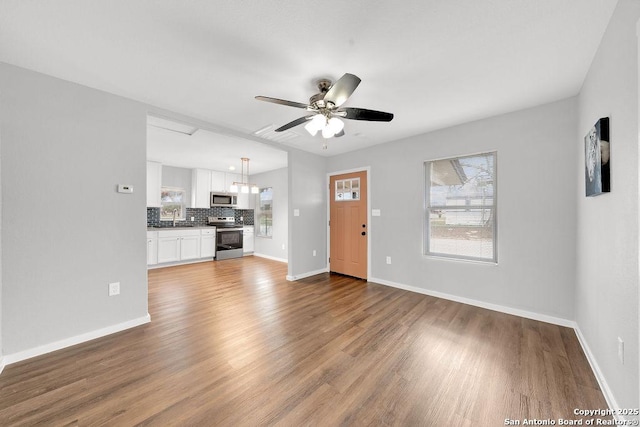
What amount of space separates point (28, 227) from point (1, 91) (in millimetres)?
1135

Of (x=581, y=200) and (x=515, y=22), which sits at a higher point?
(x=515, y=22)

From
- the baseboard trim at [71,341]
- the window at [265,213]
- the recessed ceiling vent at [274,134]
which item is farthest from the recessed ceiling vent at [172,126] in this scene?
the window at [265,213]

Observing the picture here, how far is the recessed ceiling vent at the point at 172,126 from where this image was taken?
3187mm

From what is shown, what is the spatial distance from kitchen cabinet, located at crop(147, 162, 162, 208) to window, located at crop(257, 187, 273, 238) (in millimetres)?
2538

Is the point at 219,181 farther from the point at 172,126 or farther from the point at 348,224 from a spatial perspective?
the point at 348,224

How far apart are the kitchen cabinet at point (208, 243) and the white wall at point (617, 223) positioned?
6.78 m

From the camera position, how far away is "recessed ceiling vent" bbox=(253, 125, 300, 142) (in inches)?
134

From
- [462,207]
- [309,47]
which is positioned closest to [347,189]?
[462,207]

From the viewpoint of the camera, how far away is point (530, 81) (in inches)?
86.0

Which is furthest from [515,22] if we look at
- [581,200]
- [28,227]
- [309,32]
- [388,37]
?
[28,227]

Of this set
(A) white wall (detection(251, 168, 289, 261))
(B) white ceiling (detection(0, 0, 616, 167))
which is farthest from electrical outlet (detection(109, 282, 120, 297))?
(A) white wall (detection(251, 168, 289, 261))

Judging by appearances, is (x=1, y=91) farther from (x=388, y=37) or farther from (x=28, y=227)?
(x=388, y=37)

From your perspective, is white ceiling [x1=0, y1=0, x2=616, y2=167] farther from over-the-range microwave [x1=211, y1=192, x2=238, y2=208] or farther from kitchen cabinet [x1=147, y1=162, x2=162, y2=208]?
over-the-range microwave [x1=211, y1=192, x2=238, y2=208]

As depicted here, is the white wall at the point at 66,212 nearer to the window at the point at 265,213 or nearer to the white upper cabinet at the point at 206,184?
the white upper cabinet at the point at 206,184
